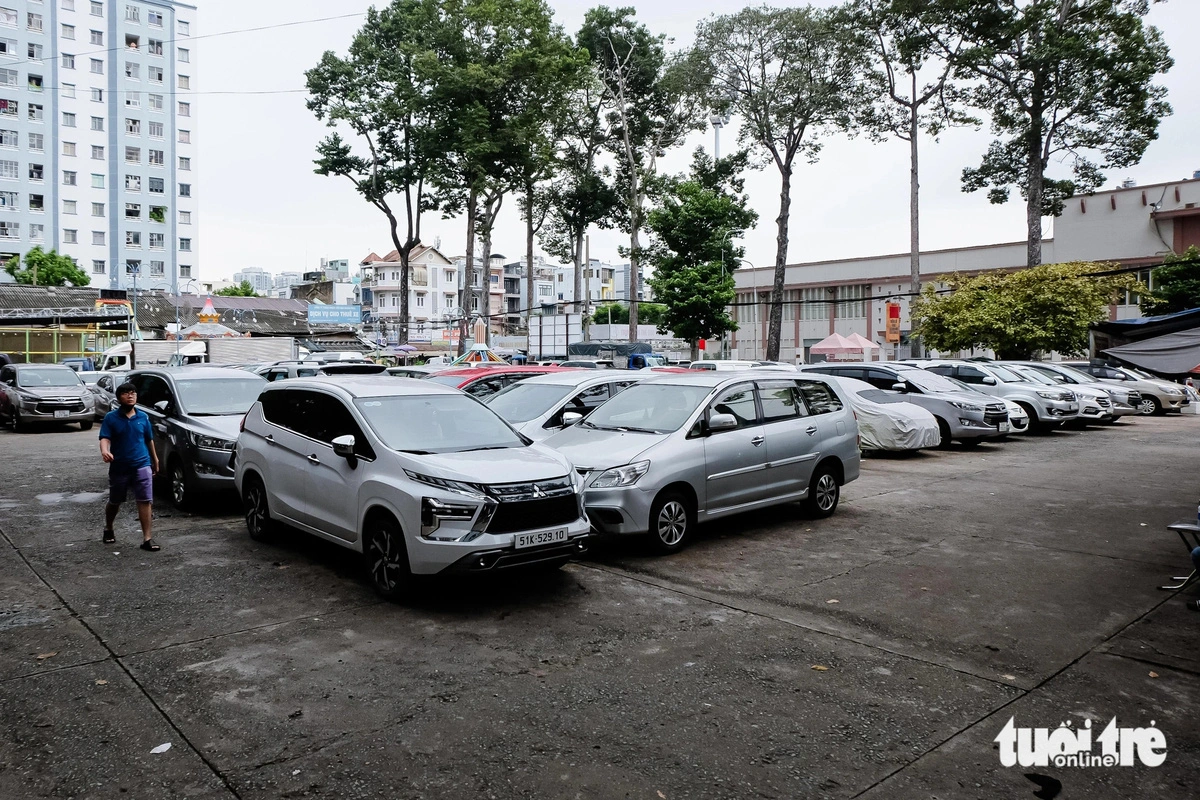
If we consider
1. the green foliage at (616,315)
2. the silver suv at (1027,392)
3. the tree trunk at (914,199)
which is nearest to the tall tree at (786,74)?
the tree trunk at (914,199)

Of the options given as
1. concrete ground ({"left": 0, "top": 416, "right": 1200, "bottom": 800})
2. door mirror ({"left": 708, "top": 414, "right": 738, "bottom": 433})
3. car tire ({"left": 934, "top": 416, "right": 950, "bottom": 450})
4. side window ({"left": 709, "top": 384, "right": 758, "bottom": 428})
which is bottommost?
concrete ground ({"left": 0, "top": 416, "right": 1200, "bottom": 800})

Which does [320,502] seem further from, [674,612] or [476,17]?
[476,17]

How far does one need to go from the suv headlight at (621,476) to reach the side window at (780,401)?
6.74 feet

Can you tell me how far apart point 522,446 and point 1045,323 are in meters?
29.8

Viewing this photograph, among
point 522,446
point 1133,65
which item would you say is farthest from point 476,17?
point 522,446

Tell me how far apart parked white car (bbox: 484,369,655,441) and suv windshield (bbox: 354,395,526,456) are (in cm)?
274

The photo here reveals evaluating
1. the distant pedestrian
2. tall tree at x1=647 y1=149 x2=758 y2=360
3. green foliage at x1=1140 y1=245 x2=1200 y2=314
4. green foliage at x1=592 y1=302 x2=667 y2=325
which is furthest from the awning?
green foliage at x1=592 y1=302 x2=667 y2=325

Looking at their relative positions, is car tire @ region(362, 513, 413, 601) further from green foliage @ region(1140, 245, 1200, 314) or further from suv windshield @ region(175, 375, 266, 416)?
green foliage @ region(1140, 245, 1200, 314)

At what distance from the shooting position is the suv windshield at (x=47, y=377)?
73.4ft

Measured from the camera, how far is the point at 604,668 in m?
5.46

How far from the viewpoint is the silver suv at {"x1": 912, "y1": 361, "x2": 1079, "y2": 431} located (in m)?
21.1

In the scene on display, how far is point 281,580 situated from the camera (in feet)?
24.4

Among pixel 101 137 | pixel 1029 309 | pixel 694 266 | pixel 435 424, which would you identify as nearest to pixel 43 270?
pixel 101 137

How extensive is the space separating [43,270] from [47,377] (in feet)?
162
